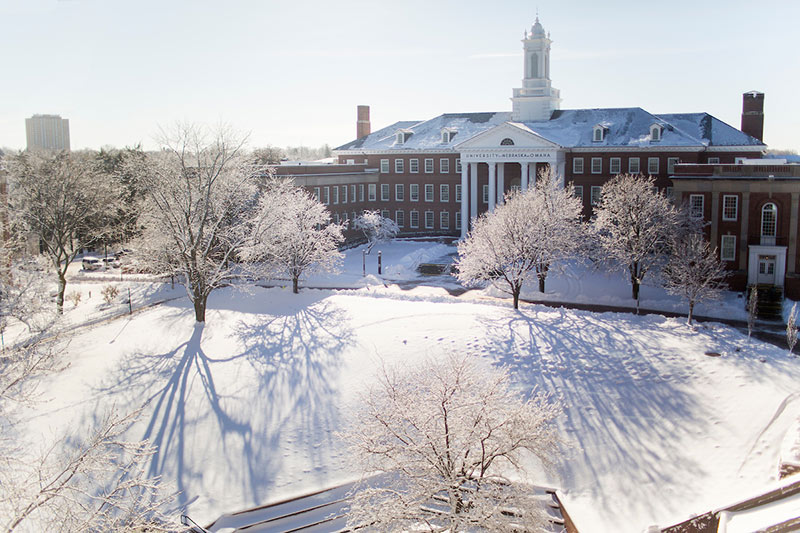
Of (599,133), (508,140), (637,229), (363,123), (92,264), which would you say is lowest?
(92,264)

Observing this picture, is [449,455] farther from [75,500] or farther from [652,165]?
[652,165]

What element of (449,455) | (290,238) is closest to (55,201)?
(290,238)

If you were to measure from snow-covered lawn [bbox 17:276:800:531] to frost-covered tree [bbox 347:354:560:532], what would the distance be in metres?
3.90

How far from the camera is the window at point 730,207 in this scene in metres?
35.7

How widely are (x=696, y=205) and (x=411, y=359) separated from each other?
20965 mm

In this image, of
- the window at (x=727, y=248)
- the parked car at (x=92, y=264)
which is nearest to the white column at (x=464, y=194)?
the window at (x=727, y=248)

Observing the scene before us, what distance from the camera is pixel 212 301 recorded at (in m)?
36.2

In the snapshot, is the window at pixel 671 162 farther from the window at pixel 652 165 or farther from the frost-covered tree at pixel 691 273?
the frost-covered tree at pixel 691 273

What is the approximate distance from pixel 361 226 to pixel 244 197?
17.1m

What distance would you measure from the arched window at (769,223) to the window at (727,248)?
1455 mm

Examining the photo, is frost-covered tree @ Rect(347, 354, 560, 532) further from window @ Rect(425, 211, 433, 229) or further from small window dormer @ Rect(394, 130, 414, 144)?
small window dormer @ Rect(394, 130, 414, 144)

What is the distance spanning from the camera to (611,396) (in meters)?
22.7

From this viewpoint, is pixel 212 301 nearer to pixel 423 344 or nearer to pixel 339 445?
pixel 423 344

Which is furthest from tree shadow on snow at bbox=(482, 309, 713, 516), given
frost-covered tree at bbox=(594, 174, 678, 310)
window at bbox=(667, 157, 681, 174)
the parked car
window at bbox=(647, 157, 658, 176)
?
the parked car
